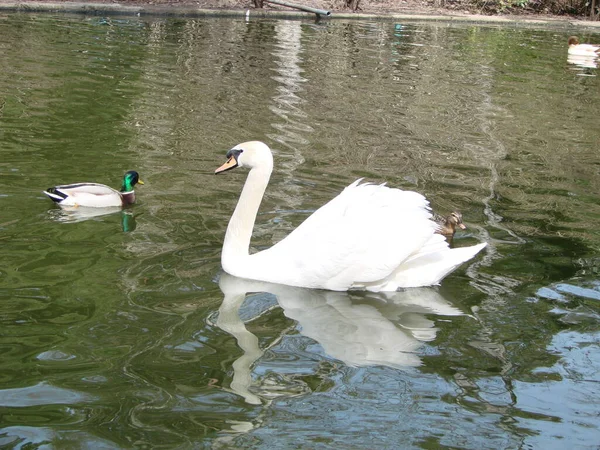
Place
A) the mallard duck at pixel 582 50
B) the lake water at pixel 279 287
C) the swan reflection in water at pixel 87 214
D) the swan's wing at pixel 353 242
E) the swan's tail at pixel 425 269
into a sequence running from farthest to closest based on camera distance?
the mallard duck at pixel 582 50, the swan reflection in water at pixel 87 214, the swan's tail at pixel 425 269, the swan's wing at pixel 353 242, the lake water at pixel 279 287

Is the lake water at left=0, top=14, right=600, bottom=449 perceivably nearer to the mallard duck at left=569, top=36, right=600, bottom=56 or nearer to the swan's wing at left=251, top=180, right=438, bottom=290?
the swan's wing at left=251, top=180, right=438, bottom=290

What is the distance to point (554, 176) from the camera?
8930mm

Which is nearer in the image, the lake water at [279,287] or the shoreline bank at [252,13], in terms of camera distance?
the lake water at [279,287]

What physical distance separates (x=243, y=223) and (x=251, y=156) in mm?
466

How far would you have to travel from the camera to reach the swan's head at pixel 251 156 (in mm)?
6078

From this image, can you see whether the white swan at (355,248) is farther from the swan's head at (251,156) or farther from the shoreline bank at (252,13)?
the shoreline bank at (252,13)

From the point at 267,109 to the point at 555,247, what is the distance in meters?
5.24

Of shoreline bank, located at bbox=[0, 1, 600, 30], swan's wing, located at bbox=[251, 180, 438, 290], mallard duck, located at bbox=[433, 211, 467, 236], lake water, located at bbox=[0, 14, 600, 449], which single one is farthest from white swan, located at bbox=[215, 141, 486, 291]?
shoreline bank, located at bbox=[0, 1, 600, 30]

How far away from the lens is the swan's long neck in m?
5.97

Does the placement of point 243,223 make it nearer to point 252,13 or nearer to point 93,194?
point 93,194

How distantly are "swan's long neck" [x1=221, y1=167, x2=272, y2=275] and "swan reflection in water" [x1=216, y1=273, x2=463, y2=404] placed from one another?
0.14m

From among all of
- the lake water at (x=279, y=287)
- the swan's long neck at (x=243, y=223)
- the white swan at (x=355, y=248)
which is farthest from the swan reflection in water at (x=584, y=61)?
the swan's long neck at (x=243, y=223)

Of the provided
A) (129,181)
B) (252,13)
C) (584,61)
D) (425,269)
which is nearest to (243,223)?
(425,269)

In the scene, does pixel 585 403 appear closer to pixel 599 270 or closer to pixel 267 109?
pixel 599 270
